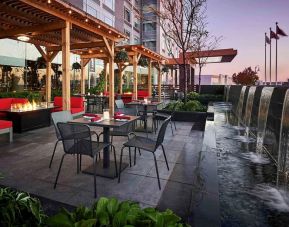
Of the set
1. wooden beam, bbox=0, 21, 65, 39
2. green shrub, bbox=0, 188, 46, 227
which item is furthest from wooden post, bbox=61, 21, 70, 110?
green shrub, bbox=0, 188, 46, 227

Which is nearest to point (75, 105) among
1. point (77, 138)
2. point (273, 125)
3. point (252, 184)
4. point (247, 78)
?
point (77, 138)

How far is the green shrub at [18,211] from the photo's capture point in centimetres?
134

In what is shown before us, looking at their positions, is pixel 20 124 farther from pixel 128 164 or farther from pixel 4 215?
pixel 4 215

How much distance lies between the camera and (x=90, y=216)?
4.27 feet

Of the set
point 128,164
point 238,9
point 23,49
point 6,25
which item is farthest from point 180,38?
point 238,9

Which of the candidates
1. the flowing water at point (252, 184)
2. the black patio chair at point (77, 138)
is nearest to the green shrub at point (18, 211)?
the flowing water at point (252, 184)

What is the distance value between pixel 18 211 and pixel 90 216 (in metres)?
0.52

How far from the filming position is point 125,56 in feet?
32.6

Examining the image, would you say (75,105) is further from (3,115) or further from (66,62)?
(3,115)

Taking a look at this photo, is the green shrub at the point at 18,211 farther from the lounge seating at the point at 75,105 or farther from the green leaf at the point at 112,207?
→ the lounge seating at the point at 75,105

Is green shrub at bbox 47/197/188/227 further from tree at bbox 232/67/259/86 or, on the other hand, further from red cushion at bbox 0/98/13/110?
tree at bbox 232/67/259/86

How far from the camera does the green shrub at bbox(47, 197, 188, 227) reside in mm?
1196

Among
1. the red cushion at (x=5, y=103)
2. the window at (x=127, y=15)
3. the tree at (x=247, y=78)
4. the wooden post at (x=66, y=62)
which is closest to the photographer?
the wooden post at (x=66, y=62)

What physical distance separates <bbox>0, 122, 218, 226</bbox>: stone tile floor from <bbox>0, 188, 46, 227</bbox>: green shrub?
121cm
